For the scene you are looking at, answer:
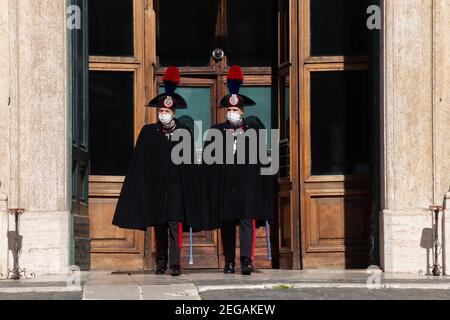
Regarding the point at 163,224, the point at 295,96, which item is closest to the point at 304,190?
the point at 295,96

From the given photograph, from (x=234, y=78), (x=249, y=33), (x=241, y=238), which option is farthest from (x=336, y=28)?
(x=241, y=238)

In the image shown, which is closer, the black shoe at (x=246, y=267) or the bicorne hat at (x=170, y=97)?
the black shoe at (x=246, y=267)

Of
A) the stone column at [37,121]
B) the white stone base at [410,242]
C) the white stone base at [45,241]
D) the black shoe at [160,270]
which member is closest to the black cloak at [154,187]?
the black shoe at [160,270]

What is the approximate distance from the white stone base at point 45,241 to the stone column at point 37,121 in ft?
0.04

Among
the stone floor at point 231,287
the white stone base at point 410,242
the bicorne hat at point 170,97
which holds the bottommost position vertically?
the stone floor at point 231,287

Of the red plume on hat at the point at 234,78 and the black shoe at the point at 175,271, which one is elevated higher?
the red plume on hat at the point at 234,78

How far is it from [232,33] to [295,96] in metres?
1.55

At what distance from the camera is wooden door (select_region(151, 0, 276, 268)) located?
61.2 ft

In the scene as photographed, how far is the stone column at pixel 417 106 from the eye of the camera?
53.8 ft

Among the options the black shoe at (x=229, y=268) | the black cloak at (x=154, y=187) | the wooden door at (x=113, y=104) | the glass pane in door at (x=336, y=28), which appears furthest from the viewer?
the wooden door at (x=113, y=104)

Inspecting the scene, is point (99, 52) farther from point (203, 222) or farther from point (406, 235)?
point (406, 235)

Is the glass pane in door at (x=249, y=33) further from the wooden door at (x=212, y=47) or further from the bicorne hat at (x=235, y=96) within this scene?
the bicorne hat at (x=235, y=96)

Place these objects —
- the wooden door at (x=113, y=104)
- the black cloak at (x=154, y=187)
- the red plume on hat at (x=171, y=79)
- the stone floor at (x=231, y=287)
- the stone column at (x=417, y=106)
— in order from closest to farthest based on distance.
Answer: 1. the stone floor at (x=231, y=287)
2. the black cloak at (x=154, y=187)
3. the red plume on hat at (x=171, y=79)
4. the stone column at (x=417, y=106)
5. the wooden door at (x=113, y=104)

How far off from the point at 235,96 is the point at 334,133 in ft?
6.85
